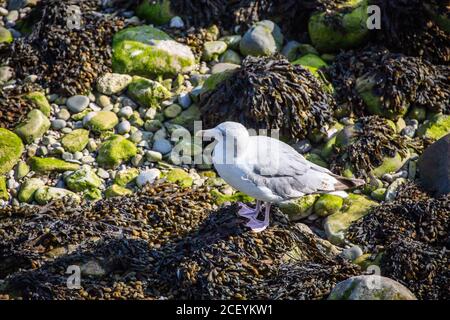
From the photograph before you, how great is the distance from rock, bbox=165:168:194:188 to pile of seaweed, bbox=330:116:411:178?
4.57 ft

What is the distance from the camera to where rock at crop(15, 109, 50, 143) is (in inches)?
279

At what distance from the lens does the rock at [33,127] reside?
7.09m

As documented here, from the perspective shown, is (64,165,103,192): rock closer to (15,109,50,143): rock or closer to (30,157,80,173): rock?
(30,157,80,173): rock

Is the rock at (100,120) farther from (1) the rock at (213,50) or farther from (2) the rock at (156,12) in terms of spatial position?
(2) the rock at (156,12)

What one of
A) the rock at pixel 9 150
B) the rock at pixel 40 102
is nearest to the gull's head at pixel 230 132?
the rock at pixel 9 150

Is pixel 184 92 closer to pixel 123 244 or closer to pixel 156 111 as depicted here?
pixel 156 111

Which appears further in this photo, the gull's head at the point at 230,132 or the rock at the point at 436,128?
the rock at the point at 436,128

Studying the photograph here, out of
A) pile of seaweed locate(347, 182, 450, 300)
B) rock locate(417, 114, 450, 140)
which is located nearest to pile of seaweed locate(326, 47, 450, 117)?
rock locate(417, 114, 450, 140)

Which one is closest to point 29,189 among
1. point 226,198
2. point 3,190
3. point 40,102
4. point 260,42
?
point 3,190

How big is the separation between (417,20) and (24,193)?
4.70 metres

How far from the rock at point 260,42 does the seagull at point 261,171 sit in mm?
2409

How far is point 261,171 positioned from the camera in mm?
5555

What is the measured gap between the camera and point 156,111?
750 centimetres

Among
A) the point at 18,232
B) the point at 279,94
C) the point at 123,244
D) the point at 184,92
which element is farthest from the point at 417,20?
the point at 18,232
